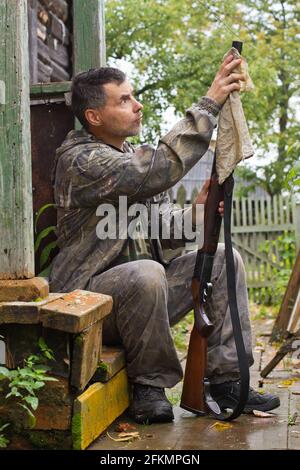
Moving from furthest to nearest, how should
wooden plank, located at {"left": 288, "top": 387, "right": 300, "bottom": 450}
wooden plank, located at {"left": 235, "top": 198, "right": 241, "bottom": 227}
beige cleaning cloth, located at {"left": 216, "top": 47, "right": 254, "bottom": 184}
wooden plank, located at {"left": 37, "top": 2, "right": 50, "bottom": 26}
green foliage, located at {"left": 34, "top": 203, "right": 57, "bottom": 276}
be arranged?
wooden plank, located at {"left": 235, "top": 198, "right": 241, "bottom": 227} → wooden plank, located at {"left": 37, "top": 2, "right": 50, "bottom": 26} → green foliage, located at {"left": 34, "top": 203, "right": 57, "bottom": 276} → beige cleaning cloth, located at {"left": 216, "top": 47, "right": 254, "bottom": 184} → wooden plank, located at {"left": 288, "top": 387, "right": 300, "bottom": 450}

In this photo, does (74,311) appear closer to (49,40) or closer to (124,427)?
(124,427)

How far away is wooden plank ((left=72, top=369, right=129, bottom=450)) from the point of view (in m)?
2.93

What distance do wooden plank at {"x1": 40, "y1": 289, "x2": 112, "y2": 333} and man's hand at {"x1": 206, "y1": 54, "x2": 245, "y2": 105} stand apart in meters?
1.08

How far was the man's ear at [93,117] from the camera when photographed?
12.9ft

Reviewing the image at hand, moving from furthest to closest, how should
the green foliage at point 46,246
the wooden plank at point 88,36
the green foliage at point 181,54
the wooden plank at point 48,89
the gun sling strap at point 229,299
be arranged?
1. the green foliage at point 181,54
2. the wooden plank at point 88,36
3. the wooden plank at point 48,89
4. the green foliage at point 46,246
5. the gun sling strap at point 229,299

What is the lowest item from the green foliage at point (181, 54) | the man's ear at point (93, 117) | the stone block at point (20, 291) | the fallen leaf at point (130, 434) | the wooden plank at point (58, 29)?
the fallen leaf at point (130, 434)

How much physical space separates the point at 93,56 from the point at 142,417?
230 cm

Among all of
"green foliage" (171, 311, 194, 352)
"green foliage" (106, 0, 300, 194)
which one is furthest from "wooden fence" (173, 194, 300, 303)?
"green foliage" (106, 0, 300, 194)

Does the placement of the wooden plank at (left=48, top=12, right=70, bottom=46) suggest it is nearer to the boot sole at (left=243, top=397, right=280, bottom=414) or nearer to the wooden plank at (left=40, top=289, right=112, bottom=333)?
the wooden plank at (left=40, top=289, right=112, bottom=333)

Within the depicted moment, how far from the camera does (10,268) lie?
122 inches

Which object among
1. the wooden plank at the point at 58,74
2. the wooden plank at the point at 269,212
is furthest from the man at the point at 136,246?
the wooden plank at the point at 269,212

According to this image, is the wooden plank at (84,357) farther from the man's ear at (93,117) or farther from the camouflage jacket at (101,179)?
the man's ear at (93,117)
